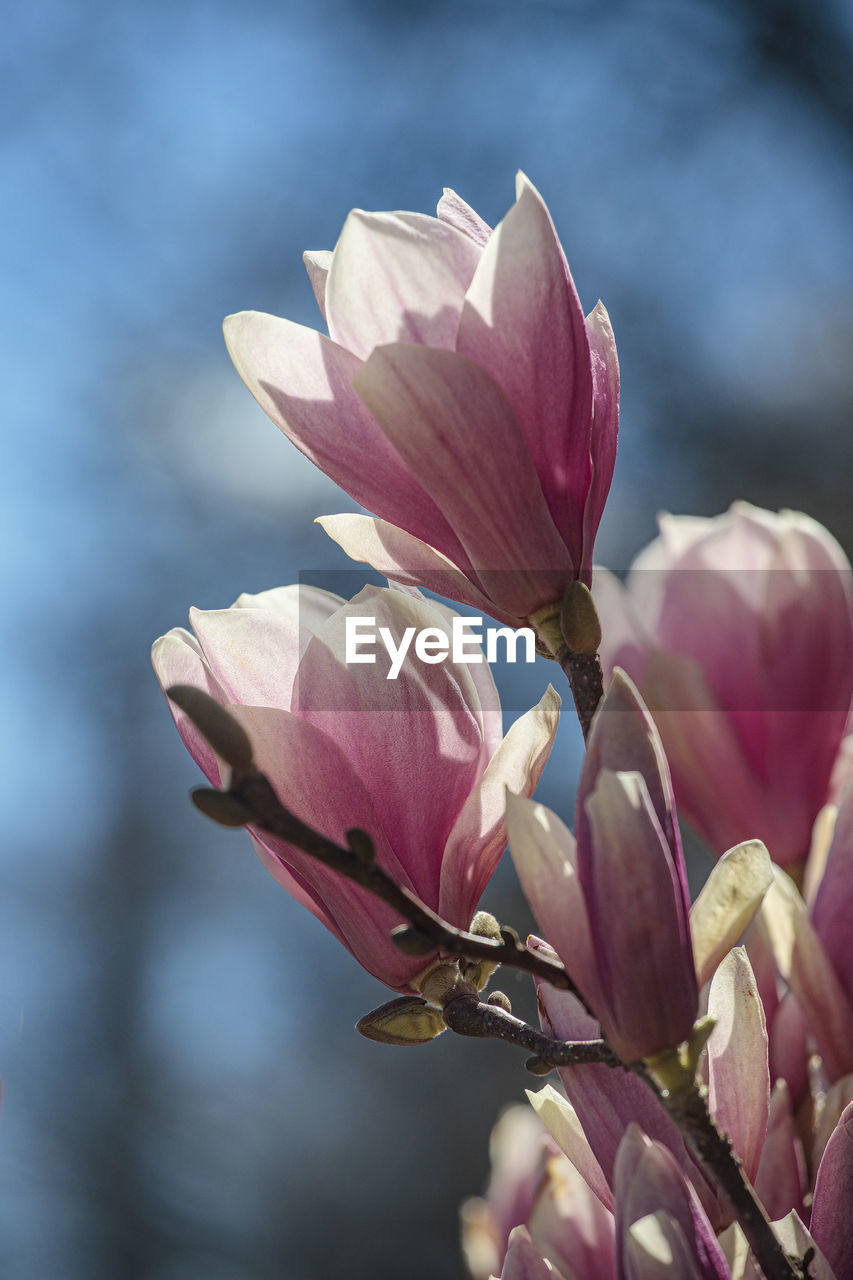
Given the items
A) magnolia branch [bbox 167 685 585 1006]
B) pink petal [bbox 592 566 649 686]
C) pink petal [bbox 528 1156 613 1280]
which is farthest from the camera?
pink petal [bbox 592 566 649 686]

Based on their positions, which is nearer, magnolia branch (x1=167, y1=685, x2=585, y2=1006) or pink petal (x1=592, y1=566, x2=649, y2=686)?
Result: magnolia branch (x1=167, y1=685, x2=585, y2=1006)

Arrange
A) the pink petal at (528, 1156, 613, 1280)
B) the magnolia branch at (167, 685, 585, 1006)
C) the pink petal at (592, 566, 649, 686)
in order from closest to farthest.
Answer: the magnolia branch at (167, 685, 585, 1006) < the pink petal at (528, 1156, 613, 1280) < the pink petal at (592, 566, 649, 686)

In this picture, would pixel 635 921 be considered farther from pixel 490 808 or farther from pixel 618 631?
pixel 618 631

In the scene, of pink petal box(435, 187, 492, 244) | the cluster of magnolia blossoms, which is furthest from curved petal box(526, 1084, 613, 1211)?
pink petal box(435, 187, 492, 244)

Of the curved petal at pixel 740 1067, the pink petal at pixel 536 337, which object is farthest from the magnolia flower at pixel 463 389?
the curved petal at pixel 740 1067

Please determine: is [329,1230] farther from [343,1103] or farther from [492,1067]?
[492,1067]

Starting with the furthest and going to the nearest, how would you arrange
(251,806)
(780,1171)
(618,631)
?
1. (618,631)
2. (780,1171)
3. (251,806)

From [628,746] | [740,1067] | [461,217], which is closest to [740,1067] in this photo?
[740,1067]

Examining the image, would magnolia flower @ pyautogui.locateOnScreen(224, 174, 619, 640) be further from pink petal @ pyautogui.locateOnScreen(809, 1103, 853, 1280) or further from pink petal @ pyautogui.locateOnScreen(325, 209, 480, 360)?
pink petal @ pyautogui.locateOnScreen(809, 1103, 853, 1280)
